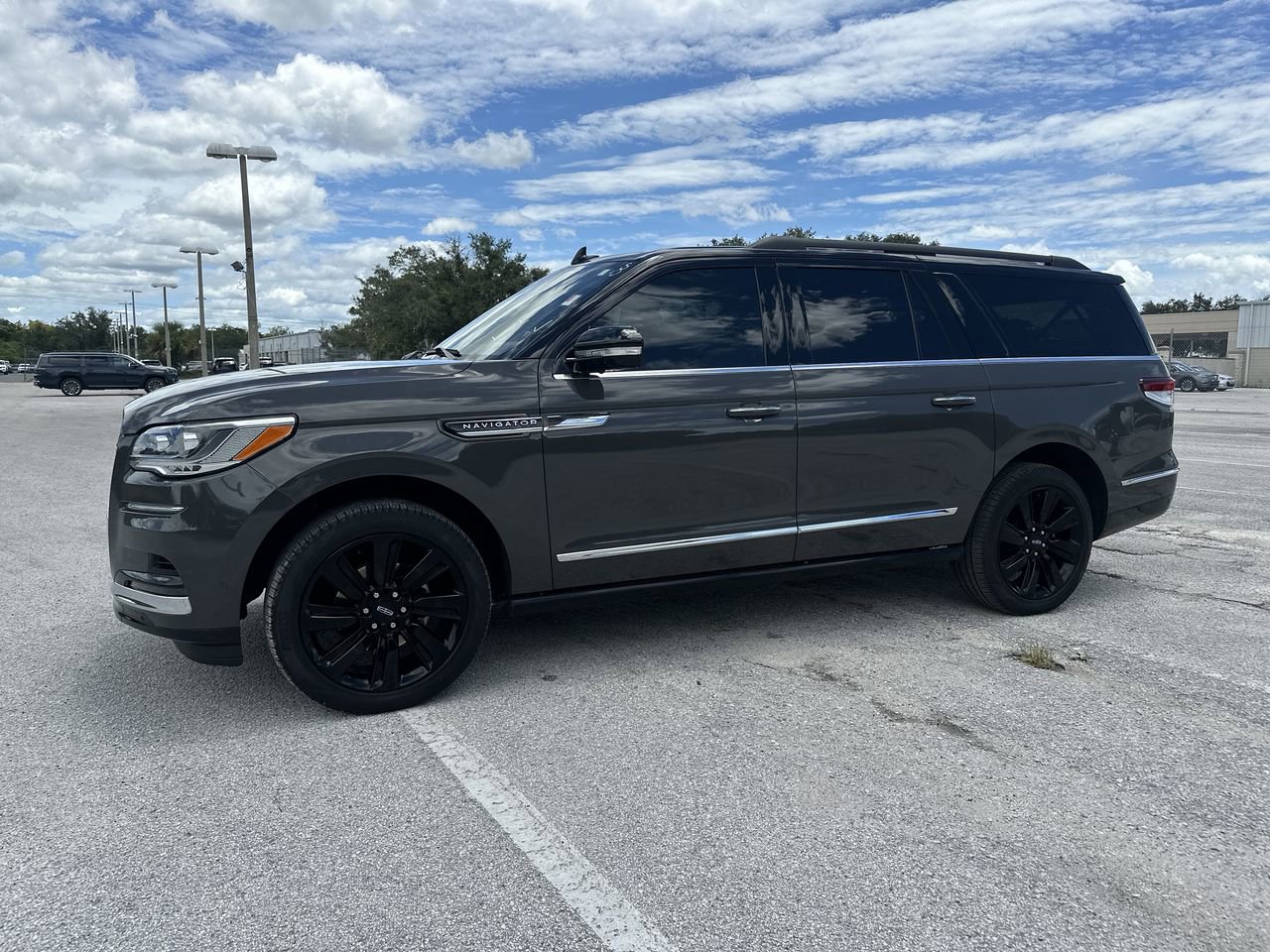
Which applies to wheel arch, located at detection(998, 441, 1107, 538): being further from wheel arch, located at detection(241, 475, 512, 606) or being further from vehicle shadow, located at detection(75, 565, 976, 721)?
wheel arch, located at detection(241, 475, 512, 606)

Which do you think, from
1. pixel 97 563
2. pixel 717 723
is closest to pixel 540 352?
pixel 717 723

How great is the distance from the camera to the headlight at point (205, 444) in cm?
335

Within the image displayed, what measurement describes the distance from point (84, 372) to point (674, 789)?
42704 millimetres

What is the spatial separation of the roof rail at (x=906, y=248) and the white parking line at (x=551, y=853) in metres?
2.56

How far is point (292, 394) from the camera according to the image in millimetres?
3465

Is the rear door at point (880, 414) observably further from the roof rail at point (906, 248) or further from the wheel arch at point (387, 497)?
the wheel arch at point (387, 497)

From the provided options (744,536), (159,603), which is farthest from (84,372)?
(744,536)

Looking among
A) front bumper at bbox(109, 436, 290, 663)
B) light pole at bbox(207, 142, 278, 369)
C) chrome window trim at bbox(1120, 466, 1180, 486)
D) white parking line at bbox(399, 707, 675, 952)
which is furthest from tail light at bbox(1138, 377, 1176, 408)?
light pole at bbox(207, 142, 278, 369)

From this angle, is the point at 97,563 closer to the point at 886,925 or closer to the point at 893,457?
the point at 893,457

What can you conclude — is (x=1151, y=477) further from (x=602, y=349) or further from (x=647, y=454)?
(x=602, y=349)

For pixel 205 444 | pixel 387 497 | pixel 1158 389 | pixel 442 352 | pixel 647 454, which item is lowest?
pixel 387 497

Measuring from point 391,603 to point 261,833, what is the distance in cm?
103

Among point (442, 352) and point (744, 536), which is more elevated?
point (442, 352)

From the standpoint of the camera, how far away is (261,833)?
8.98 feet
